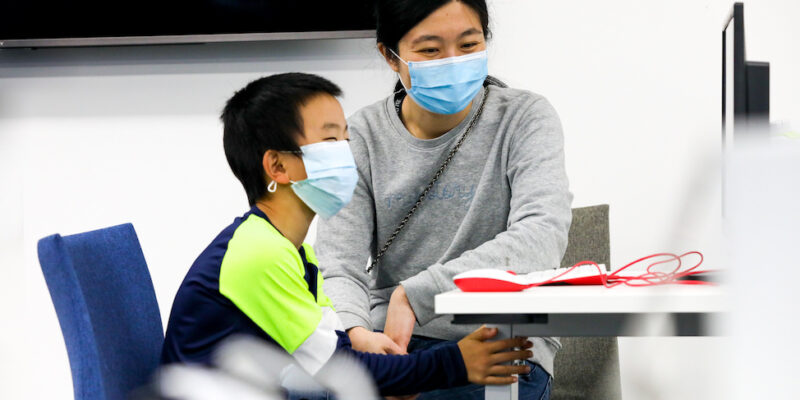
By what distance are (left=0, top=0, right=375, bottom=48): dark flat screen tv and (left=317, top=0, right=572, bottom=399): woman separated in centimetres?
75

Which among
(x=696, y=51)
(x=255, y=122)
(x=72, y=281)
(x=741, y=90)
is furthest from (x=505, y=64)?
(x=72, y=281)

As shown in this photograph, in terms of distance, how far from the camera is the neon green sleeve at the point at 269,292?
1.04 metres

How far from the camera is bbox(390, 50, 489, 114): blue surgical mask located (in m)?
1.48

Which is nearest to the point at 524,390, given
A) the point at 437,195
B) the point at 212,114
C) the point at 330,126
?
the point at 437,195

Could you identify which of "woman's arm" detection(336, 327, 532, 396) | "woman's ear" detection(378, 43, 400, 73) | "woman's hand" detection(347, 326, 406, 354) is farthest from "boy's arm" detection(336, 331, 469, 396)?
"woman's ear" detection(378, 43, 400, 73)

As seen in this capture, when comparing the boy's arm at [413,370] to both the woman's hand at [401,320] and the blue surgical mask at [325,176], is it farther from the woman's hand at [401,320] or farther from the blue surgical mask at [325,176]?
the blue surgical mask at [325,176]

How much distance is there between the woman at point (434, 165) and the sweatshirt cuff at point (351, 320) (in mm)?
32

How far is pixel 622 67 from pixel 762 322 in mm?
2057

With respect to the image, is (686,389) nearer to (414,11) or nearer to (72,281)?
(72,281)

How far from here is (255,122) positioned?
4.11 feet

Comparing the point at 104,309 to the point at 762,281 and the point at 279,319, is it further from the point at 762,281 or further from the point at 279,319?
the point at 762,281

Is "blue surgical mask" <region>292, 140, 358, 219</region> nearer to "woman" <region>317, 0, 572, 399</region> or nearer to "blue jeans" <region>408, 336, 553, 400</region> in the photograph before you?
"woman" <region>317, 0, 572, 399</region>

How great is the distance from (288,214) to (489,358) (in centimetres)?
39

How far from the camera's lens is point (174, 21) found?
7.68 ft
